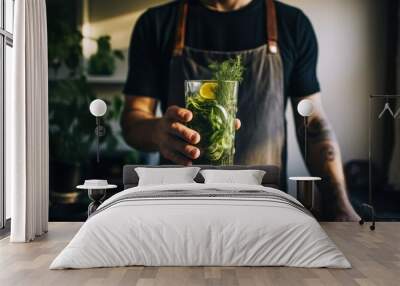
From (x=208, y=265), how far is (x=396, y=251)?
75.7 inches

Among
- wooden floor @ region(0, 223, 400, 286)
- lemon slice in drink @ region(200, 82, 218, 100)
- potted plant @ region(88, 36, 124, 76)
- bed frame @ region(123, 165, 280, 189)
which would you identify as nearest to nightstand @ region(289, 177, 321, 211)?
bed frame @ region(123, 165, 280, 189)

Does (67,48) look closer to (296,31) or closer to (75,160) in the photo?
(75,160)

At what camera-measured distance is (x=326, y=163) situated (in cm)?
815

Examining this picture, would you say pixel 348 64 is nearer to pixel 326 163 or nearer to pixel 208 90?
pixel 326 163

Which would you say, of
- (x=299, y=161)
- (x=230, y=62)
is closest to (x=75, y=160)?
(x=230, y=62)

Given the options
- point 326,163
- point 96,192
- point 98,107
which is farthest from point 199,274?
point 326,163

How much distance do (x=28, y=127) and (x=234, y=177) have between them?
2235 millimetres

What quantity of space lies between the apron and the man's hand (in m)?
0.15

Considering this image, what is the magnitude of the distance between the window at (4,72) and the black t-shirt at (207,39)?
1.47 m

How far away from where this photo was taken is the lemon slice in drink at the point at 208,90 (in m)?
7.76

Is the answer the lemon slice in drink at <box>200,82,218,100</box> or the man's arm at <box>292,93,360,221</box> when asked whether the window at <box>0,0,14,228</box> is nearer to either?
the lemon slice in drink at <box>200,82,218,100</box>

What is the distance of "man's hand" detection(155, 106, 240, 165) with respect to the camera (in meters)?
7.84

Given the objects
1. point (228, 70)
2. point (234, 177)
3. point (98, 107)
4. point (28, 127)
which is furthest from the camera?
point (228, 70)

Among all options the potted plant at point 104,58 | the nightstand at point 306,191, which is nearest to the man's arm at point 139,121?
the potted plant at point 104,58
